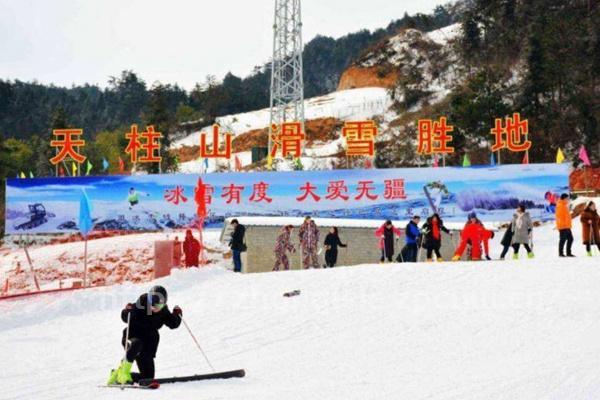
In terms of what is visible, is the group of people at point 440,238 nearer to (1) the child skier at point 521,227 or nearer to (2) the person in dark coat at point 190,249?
(1) the child skier at point 521,227

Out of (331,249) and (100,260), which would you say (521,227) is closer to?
(331,249)

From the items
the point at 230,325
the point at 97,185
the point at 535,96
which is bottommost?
the point at 230,325

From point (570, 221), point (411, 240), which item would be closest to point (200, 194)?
point (411, 240)

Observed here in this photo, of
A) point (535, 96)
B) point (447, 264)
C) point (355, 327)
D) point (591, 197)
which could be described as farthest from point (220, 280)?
point (535, 96)

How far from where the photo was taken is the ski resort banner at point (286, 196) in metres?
32.8

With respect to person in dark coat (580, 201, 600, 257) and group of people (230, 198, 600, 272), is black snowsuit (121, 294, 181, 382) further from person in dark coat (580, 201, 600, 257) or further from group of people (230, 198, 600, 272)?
person in dark coat (580, 201, 600, 257)

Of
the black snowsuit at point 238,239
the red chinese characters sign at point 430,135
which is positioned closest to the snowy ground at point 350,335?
the black snowsuit at point 238,239

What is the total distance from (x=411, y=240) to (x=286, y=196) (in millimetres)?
12037

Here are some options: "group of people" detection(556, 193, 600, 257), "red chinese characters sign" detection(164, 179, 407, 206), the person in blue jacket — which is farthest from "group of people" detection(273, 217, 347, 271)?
"red chinese characters sign" detection(164, 179, 407, 206)

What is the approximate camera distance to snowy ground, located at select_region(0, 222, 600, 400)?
10328mm

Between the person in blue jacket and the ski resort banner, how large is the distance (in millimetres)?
10543

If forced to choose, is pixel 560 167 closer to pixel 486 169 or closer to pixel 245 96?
pixel 486 169

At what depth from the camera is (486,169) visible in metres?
33.0

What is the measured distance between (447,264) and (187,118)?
80.7 m
